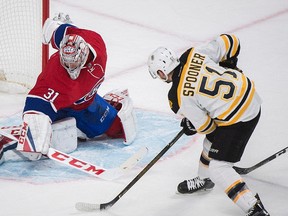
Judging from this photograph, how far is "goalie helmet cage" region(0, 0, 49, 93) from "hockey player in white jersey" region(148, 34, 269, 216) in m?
1.65

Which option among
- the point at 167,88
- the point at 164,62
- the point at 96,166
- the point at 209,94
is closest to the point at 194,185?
the point at 96,166

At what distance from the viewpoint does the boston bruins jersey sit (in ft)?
10.3

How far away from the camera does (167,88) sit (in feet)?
16.1

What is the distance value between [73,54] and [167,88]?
1.31m

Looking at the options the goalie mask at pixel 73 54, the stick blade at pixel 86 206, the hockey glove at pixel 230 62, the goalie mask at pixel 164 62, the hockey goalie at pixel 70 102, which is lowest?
the stick blade at pixel 86 206

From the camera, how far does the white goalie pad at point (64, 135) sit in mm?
3857

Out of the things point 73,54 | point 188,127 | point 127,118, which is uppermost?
point 73,54

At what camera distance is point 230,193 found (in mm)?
3184

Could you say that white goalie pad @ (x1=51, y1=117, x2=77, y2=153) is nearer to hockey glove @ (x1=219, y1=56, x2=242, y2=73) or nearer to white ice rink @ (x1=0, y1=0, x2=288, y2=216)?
white ice rink @ (x1=0, y1=0, x2=288, y2=216)

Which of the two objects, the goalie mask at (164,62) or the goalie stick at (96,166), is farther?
the goalie stick at (96,166)

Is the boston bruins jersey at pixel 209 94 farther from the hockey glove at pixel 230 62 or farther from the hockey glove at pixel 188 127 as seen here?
the hockey glove at pixel 230 62

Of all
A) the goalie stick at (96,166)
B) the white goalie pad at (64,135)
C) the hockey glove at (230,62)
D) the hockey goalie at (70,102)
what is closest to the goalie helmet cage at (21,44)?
the hockey goalie at (70,102)

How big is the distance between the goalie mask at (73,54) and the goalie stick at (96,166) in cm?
44

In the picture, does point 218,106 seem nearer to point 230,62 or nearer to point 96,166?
point 230,62
